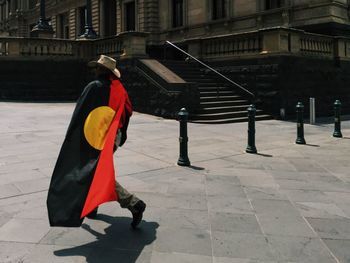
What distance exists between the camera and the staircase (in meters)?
14.1

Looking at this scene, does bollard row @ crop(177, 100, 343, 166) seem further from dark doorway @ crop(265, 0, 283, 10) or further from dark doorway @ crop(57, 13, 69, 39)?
dark doorway @ crop(57, 13, 69, 39)

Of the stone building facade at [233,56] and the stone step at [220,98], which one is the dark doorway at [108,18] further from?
the stone step at [220,98]

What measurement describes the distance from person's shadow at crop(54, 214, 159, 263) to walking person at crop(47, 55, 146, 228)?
189mm

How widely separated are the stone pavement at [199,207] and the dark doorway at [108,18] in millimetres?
27312

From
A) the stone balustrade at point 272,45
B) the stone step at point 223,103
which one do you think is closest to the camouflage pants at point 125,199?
the stone step at point 223,103

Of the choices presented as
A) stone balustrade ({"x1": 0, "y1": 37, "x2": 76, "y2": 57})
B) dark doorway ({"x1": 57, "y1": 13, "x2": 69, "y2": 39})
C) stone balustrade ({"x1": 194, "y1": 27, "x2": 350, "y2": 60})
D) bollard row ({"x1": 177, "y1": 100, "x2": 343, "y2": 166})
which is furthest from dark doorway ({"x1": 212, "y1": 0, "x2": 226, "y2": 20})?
dark doorway ({"x1": 57, "y1": 13, "x2": 69, "y2": 39})

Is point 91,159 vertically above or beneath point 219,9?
beneath

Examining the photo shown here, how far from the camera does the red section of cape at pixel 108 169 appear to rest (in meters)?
3.86

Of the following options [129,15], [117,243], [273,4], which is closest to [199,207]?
[117,243]

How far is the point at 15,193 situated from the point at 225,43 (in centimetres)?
1373

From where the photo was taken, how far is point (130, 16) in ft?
108

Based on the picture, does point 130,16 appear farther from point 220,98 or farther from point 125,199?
point 125,199

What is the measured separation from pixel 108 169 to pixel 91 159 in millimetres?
191

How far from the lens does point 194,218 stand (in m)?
4.64
